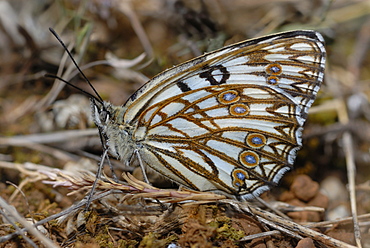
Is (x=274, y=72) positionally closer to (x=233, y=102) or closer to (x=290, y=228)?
(x=233, y=102)

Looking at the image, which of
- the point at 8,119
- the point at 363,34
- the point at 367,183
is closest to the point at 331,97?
the point at 367,183

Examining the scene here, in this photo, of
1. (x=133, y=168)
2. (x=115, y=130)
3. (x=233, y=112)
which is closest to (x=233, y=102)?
(x=233, y=112)

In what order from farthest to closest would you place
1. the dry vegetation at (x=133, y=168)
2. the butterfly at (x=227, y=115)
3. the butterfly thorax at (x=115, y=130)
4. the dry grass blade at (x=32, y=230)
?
the butterfly thorax at (x=115, y=130), the butterfly at (x=227, y=115), the dry vegetation at (x=133, y=168), the dry grass blade at (x=32, y=230)

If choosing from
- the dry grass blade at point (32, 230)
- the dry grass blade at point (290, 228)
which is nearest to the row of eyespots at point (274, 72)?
the dry grass blade at point (290, 228)

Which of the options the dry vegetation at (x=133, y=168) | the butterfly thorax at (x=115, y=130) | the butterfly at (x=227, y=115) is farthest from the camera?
the butterfly thorax at (x=115, y=130)

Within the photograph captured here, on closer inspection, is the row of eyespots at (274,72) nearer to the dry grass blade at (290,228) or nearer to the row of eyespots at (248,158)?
the row of eyespots at (248,158)

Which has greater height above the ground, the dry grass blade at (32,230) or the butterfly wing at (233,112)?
the butterfly wing at (233,112)

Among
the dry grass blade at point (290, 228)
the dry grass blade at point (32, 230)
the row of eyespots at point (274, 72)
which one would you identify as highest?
the row of eyespots at point (274, 72)
